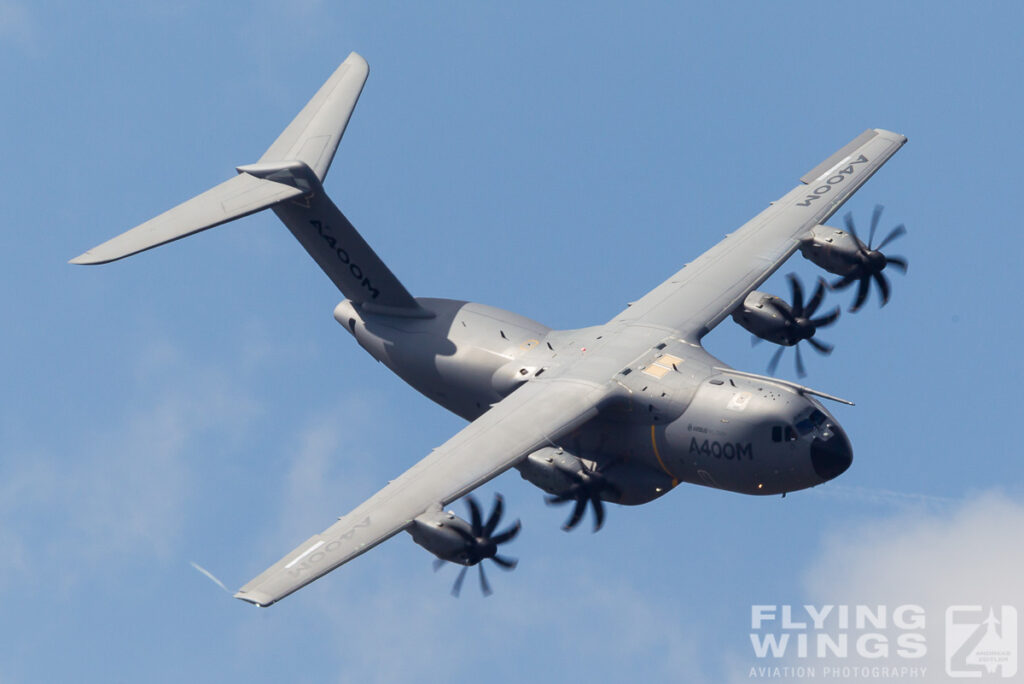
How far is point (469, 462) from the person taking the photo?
138 feet

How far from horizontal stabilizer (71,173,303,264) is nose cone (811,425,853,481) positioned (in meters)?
15.8

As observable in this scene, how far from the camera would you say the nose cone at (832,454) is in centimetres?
4159

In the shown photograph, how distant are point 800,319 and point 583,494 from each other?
9.44m

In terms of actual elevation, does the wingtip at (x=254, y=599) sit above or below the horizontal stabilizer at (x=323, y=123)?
below

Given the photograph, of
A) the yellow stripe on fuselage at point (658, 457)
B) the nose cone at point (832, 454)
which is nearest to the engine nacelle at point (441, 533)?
the yellow stripe on fuselage at point (658, 457)

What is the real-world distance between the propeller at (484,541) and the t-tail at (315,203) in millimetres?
9259

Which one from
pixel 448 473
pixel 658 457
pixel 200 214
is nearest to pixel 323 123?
pixel 200 214

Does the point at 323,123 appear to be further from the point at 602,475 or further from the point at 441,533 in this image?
the point at 441,533

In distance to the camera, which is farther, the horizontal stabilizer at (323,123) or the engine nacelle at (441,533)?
the horizontal stabilizer at (323,123)

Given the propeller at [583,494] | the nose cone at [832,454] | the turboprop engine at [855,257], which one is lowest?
the propeller at [583,494]

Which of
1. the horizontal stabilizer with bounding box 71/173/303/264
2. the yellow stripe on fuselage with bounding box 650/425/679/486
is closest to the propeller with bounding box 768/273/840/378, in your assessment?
the yellow stripe on fuselage with bounding box 650/425/679/486

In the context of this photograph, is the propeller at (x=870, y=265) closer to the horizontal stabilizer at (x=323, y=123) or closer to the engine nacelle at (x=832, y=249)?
the engine nacelle at (x=832, y=249)

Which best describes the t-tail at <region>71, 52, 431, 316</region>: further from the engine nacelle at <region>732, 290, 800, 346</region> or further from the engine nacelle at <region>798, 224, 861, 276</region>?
the engine nacelle at <region>798, 224, 861, 276</region>

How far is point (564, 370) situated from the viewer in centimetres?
4469
